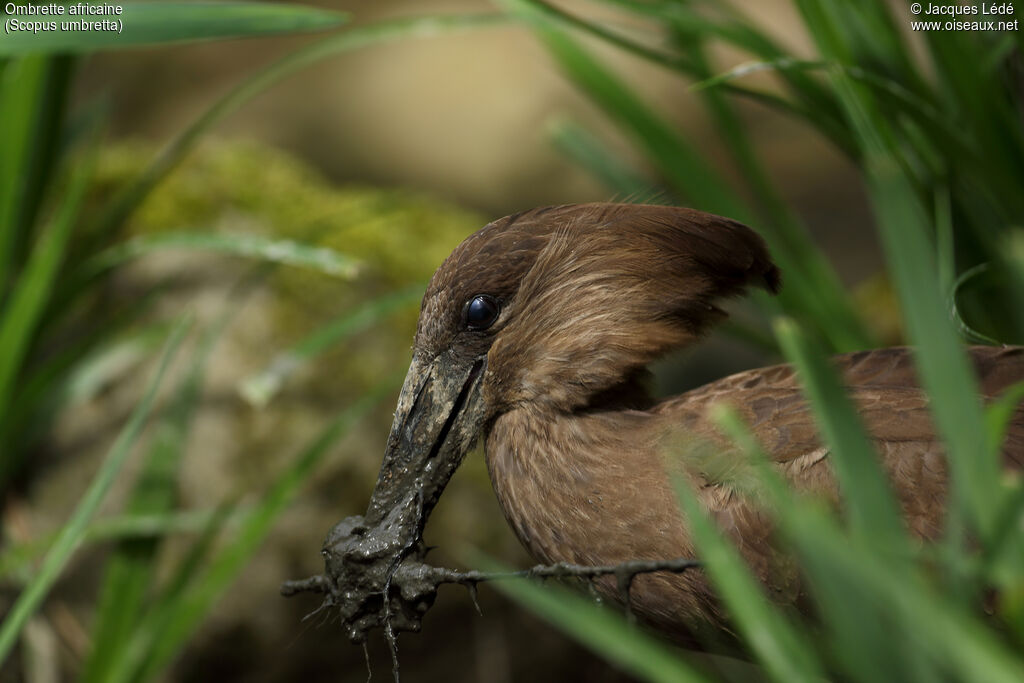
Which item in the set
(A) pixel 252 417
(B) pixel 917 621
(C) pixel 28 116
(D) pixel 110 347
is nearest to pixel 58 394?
(D) pixel 110 347

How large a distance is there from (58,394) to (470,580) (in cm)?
132

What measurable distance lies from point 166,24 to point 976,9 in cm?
108

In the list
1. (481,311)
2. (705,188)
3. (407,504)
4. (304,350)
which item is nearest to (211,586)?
(304,350)

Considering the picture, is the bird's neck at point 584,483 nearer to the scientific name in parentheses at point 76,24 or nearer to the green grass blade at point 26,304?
the scientific name in parentheses at point 76,24

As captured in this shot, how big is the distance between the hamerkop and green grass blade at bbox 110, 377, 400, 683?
50 centimetres

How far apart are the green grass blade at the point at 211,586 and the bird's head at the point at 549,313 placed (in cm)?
50

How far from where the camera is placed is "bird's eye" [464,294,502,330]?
3.79ft

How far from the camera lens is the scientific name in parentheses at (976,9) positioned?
140 centimetres

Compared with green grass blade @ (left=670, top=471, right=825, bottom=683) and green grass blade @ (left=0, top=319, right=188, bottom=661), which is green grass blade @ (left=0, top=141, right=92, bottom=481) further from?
green grass blade @ (left=670, top=471, right=825, bottom=683)

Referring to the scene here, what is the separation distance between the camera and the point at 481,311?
1.16 metres

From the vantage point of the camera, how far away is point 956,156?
4.67 feet

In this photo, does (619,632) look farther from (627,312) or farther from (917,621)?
(627,312)

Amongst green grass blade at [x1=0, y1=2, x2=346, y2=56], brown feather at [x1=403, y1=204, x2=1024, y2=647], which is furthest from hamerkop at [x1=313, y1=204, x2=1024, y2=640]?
green grass blade at [x1=0, y1=2, x2=346, y2=56]

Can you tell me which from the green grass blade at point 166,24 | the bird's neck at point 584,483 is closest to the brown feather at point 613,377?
the bird's neck at point 584,483
